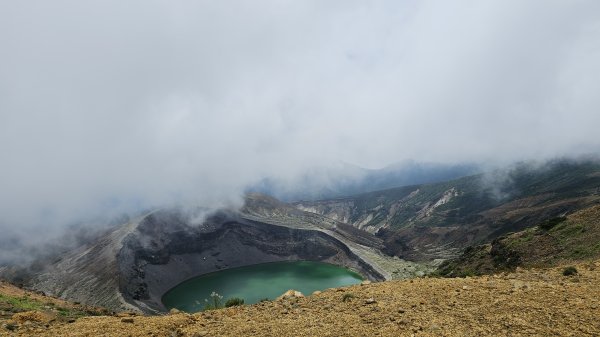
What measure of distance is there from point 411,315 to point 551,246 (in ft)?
121

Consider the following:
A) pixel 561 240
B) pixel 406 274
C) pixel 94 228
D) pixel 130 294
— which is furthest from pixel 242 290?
pixel 561 240

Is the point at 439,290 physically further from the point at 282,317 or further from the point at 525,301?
the point at 282,317

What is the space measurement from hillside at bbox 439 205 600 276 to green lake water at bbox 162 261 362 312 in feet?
328

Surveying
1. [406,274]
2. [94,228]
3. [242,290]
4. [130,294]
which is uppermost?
[94,228]

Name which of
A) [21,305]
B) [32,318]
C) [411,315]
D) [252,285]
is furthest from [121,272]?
[411,315]

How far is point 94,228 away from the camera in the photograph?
19938cm

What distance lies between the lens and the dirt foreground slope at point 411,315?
13055 millimetres

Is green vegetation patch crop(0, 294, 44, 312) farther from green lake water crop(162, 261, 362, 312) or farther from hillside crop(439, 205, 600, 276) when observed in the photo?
green lake water crop(162, 261, 362, 312)

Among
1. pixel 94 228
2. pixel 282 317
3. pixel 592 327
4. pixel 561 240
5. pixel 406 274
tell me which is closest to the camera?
pixel 592 327

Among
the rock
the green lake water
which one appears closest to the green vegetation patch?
the rock

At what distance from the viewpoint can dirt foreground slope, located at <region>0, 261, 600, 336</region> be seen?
514 inches

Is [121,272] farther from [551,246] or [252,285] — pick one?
[551,246]

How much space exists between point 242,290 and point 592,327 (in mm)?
163145

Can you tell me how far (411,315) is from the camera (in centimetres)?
1473
